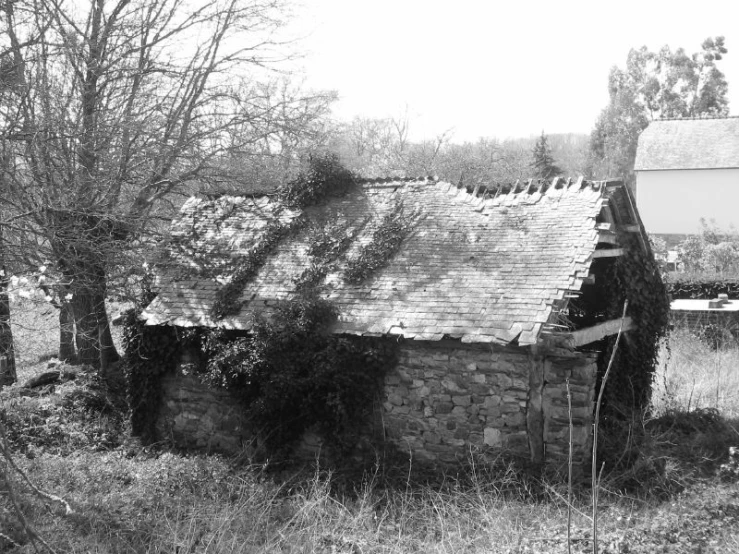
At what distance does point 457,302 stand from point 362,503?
292 centimetres

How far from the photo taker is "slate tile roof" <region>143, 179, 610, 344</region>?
9148 millimetres

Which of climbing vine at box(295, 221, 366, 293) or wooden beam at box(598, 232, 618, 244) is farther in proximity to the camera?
climbing vine at box(295, 221, 366, 293)

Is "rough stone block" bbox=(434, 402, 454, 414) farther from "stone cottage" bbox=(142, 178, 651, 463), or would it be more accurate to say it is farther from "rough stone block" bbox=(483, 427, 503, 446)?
"rough stone block" bbox=(483, 427, 503, 446)

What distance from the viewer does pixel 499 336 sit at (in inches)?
338

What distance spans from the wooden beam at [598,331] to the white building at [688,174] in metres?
29.1

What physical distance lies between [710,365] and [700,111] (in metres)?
42.2

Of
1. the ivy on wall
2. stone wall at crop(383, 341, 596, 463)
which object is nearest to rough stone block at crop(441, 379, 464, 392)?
stone wall at crop(383, 341, 596, 463)

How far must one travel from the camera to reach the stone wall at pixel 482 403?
347 inches

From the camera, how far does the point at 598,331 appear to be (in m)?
10.3

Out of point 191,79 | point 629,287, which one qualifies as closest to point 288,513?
point 629,287

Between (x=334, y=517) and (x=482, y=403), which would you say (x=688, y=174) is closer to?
(x=482, y=403)

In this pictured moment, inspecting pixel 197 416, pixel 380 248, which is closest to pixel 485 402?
pixel 380 248

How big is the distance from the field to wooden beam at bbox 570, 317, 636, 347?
1.43 m

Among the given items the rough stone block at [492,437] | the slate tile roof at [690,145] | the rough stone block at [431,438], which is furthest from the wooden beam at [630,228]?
the slate tile roof at [690,145]
